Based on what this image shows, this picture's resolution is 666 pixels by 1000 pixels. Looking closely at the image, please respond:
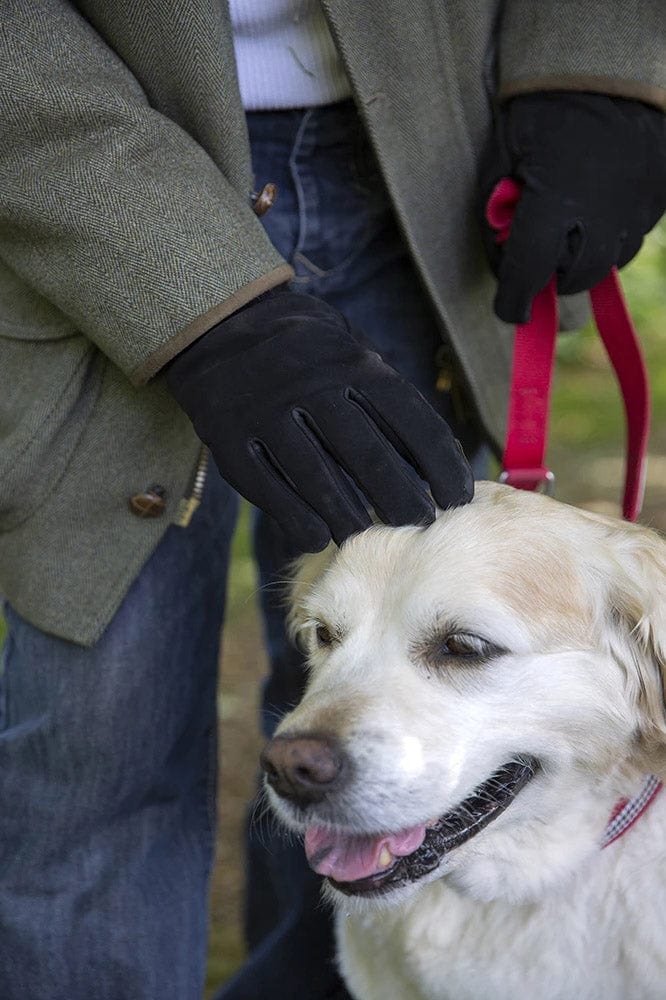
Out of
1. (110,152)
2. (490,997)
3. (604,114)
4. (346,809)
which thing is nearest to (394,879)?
(346,809)

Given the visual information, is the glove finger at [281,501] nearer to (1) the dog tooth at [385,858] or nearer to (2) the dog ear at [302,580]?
(2) the dog ear at [302,580]

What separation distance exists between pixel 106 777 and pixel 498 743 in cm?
68

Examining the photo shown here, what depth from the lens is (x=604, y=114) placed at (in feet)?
6.34

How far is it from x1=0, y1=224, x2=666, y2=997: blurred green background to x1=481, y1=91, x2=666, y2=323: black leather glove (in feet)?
2.76

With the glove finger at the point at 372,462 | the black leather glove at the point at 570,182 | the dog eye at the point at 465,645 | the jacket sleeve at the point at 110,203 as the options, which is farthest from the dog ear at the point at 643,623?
the jacket sleeve at the point at 110,203

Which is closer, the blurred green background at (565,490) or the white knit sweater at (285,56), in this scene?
the white knit sweater at (285,56)

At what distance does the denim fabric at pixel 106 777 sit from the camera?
1.89m

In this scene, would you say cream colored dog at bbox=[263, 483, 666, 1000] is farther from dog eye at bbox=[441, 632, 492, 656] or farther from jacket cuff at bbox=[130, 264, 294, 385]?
jacket cuff at bbox=[130, 264, 294, 385]

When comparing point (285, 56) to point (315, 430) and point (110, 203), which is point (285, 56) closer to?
point (110, 203)

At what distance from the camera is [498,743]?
166 cm

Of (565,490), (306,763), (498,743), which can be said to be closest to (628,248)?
(498,743)

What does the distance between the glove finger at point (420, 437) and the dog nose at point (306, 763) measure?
1.27 feet

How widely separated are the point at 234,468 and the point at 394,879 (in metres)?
0.64

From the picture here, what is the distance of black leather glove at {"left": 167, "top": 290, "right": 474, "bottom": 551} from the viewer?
1605mm
